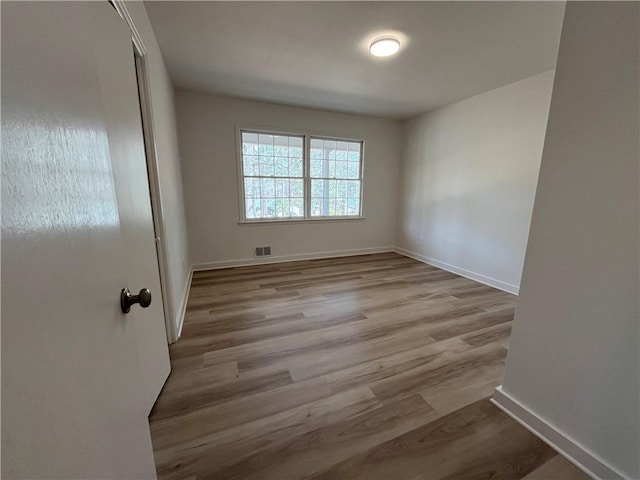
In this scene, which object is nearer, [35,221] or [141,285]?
[35,221]

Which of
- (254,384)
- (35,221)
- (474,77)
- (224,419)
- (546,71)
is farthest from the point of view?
(474,77)

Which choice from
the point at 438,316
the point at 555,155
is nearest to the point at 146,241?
the point at 555,155

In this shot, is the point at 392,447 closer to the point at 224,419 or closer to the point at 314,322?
the point at 224,419

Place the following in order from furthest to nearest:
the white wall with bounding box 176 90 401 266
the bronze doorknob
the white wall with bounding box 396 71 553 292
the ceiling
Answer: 1. the white wall with bounding box 176 90 401 266
2. the white wall with bounding box 396 71 553 292
3. the ceiling
4. the bronze doorknob

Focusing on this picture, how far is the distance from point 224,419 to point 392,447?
883mm

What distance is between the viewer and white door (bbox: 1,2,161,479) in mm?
338

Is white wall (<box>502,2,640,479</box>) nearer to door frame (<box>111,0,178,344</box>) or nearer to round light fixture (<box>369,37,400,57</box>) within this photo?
round light fixture (<box>369,37,400,57</box>)

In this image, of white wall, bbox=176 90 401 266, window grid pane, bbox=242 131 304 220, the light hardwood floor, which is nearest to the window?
window grid pane, bbox=242 131 304 220

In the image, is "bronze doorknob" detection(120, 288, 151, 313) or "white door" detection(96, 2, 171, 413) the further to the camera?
"white door" detection(96, 2, 171, 413)

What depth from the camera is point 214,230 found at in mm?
3941

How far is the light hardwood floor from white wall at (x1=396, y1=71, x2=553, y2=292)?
837 millimetres

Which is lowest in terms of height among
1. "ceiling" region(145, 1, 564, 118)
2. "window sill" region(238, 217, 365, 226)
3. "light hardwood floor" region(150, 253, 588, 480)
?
"light hardwood floor" region(150, 253, 588, 480)

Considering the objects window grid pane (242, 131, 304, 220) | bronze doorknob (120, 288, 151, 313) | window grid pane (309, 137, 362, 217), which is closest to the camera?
bronze doorknob (120, 288, 151, 313)

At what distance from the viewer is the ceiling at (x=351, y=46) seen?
6.17 ft
